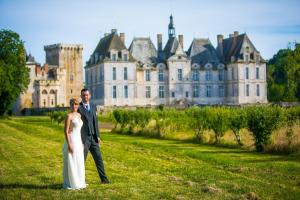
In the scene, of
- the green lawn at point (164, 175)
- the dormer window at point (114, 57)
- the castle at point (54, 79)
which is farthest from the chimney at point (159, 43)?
the green lawn at point (164, 175)

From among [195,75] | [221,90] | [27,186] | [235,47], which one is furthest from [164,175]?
[235,47]

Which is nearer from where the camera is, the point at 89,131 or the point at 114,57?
the point at 89,131

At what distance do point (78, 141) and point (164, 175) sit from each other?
6.98 feet

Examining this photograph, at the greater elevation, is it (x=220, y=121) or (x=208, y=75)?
(x=208, y=75)

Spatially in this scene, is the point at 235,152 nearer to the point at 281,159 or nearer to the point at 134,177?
the point at 281,159

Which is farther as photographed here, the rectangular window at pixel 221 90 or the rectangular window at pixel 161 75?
the rectangular window at pixel 221 90

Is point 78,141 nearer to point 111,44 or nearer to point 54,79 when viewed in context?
point 111,44

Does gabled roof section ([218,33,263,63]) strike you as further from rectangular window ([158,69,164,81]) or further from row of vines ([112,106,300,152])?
row of vines ([112,106,300,152])

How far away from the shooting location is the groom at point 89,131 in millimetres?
9852

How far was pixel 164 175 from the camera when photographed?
1081cm

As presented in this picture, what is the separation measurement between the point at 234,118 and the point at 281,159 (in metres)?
4.79

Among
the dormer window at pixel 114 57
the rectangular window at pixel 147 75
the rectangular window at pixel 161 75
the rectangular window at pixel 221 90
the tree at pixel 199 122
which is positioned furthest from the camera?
the rectangular window at pixel 221 90

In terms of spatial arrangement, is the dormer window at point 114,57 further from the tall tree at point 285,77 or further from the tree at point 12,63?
the tall tree at point 285,77

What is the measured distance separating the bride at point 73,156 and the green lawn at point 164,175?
0.70 feet
